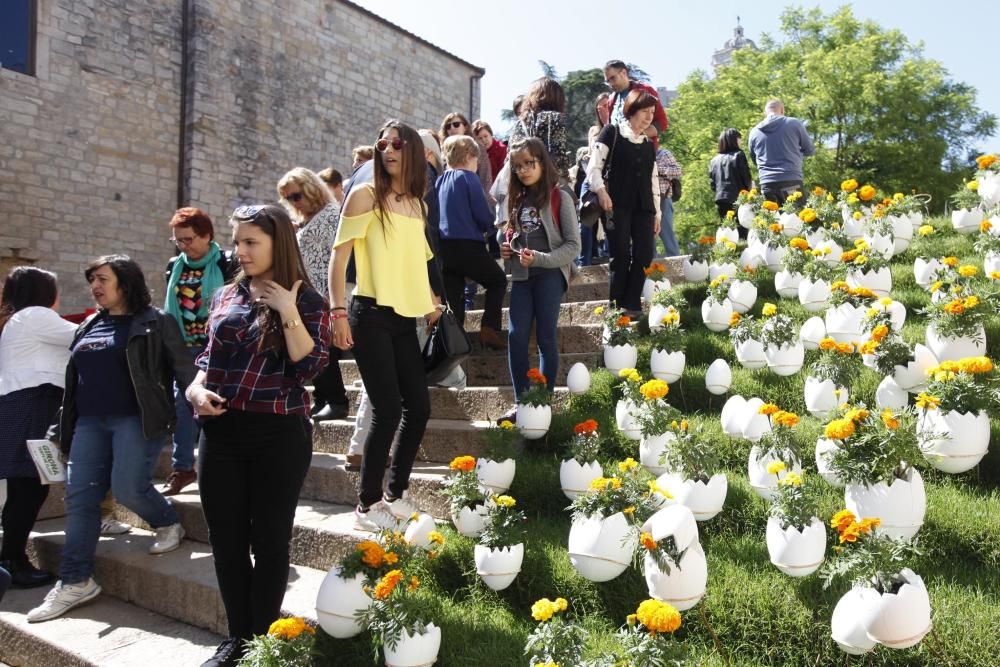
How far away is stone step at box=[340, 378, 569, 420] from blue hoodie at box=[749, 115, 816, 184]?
14.4ft

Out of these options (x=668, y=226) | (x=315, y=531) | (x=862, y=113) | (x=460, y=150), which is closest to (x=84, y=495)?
(x=315, y=531)

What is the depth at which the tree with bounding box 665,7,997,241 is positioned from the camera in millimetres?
20109

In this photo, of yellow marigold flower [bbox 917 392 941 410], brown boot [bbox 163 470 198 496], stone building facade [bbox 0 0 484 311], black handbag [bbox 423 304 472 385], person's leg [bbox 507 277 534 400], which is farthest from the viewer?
stone building facade [bbox 0 0 484 311]

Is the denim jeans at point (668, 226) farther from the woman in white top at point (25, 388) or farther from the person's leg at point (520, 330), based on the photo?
the woman in white top at point (25, 388)

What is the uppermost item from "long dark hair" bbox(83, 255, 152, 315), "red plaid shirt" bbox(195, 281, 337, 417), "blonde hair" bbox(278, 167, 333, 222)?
"blonde hair" bbox(278, 167, 333, 222)

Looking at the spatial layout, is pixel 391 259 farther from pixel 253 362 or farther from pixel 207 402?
pixel 207 402

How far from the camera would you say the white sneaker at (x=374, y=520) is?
3.38 metres

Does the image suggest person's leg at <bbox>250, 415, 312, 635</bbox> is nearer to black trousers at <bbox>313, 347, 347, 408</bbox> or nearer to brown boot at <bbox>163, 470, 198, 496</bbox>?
brown boot at <bbox>163, 470, 198, 496</bbox>

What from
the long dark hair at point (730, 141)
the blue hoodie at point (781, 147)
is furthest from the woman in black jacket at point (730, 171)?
the blue hoodie at point (781, 147)

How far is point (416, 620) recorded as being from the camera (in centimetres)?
252

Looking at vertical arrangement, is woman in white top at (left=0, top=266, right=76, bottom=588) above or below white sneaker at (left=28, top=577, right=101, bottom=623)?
above

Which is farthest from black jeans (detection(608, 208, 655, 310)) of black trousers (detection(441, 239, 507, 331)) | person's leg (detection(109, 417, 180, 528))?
person's leg (detection(109, 417, 180, 528))

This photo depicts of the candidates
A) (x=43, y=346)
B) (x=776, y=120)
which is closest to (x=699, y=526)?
(x=43, y=346)

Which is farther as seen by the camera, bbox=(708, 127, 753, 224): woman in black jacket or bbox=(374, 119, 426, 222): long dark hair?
bbox=(708, 127, 753, 224): woman in black jacket
